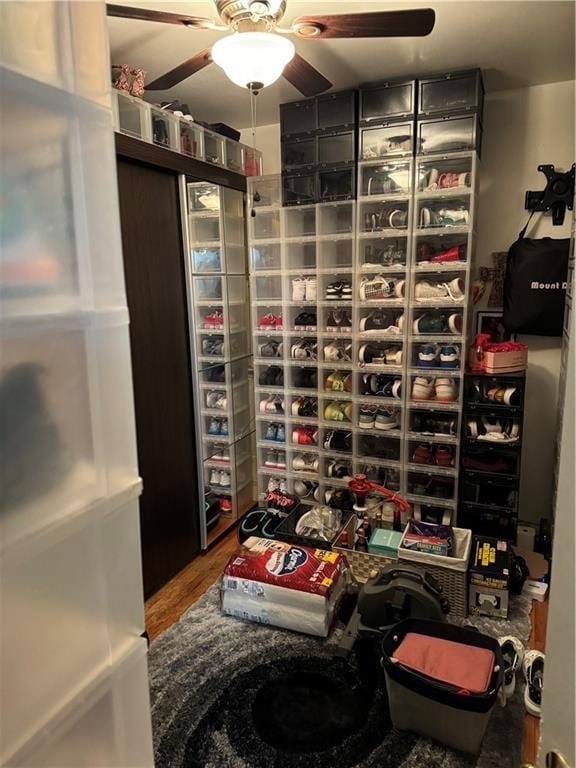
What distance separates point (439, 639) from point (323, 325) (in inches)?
66.2

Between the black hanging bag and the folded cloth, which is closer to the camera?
the folded cloth

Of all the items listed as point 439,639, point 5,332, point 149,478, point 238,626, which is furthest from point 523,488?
point 5,332

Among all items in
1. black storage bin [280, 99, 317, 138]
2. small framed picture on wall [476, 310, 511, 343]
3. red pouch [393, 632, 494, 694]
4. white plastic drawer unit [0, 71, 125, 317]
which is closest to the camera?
white plastic drawer unit [0, 71, 125, 317]

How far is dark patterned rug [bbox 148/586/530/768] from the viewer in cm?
160

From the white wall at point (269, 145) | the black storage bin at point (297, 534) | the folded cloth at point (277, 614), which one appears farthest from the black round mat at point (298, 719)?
the white wall at point (269, 145)

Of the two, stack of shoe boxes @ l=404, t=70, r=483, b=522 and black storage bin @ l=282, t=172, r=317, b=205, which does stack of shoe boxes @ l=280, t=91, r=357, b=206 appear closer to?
black storage bin @ l=282, t=172, r=317, b=205

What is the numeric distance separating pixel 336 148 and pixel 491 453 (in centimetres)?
176

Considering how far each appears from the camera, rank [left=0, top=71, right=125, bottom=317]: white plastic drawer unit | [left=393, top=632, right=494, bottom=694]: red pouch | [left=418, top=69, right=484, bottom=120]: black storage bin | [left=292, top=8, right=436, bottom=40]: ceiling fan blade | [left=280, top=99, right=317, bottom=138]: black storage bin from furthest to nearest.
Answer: [left=280, top=99, right=317, bottom=138]: black storage bin
[left=418, top=69, right=484, bottom=120]: black storage bin
[left=393, top=632, right=494, bottom=694]: red pouch
[left=292, top=8, right=436, bottom=40]: ceiling fan blade
[left=0, top=71, right=125, bottom=317]: white plastic drawer unit

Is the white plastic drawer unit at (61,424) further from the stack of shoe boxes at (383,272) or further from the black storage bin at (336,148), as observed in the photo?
the black storage bin at (336,148)

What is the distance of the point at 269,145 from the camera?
124 inches

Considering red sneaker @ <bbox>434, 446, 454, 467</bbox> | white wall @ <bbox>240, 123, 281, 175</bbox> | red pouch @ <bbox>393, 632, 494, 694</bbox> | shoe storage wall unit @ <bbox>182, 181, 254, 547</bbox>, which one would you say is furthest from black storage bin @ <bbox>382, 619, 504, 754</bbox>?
white wall @ <bbox>240, 123, 281, 175</bbox>

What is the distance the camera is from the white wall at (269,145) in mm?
3113

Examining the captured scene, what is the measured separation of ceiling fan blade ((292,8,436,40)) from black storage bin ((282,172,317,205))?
1178 millimetres

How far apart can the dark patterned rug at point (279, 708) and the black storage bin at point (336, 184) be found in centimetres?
214
